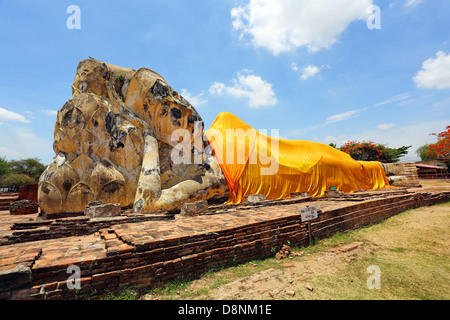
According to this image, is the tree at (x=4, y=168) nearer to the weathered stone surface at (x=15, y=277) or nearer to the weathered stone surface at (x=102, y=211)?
the weathered stone surface at (x=102, y=211)

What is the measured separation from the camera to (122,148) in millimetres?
7379

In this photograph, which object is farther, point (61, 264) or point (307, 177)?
point (307, 177)

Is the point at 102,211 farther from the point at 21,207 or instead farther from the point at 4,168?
the point at 4,168

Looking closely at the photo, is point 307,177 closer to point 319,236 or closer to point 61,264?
point 319,236

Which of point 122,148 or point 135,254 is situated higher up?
point 122,148

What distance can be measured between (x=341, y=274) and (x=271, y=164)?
23.2 feet

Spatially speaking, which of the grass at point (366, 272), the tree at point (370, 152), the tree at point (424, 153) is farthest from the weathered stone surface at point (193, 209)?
the tree at point (424, 153)

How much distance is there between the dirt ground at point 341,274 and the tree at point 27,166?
3276 centimetres

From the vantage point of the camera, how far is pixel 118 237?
3.15 meters

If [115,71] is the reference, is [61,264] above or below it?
below

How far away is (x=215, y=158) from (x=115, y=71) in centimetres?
521

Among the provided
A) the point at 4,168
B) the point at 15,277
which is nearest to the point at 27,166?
the point at 4,168

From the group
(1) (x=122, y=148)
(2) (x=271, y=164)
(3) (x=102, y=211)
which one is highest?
(1) (x=122, y=148)
